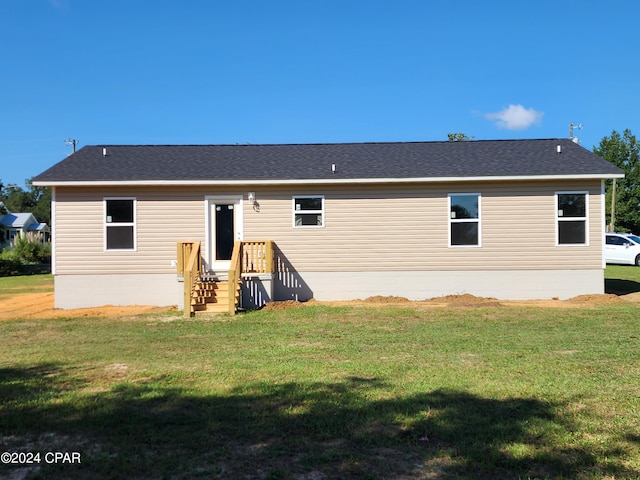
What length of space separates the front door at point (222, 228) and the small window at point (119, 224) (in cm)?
198

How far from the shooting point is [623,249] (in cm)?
2355

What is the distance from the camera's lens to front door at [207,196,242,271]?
535 inches

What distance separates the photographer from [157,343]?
8.17m

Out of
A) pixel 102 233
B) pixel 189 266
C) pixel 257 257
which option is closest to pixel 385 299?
pixel 257 257

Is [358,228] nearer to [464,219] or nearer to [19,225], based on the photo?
[464,219]

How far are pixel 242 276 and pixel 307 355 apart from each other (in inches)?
228

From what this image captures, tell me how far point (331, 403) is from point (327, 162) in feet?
34.2

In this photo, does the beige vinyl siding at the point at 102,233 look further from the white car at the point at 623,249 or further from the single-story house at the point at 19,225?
the single-story house at the point at 19,225

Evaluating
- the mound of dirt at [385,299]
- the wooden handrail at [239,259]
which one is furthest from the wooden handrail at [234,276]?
the mound of dirt at [385,299]

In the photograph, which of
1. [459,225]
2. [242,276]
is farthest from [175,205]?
[459,225]

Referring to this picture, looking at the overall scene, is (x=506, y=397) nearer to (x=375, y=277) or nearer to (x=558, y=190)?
(x=375, y=277)

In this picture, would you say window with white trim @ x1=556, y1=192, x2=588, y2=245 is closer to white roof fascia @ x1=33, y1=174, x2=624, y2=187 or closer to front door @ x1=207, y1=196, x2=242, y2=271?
white roof fascia @ x1=33, y1=174, x2=624, y2=187

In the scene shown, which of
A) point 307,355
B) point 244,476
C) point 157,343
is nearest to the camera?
point 244,476

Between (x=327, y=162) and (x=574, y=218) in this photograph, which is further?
(x=327, y=162)
